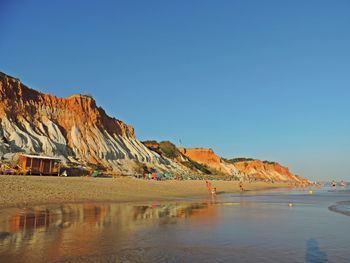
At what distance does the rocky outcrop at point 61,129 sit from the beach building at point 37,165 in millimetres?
4779

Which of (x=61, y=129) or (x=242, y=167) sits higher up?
(x=242, y=167)

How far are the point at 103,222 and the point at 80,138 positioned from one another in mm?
42040

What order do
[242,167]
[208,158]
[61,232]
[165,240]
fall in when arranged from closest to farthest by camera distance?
[165,240] → [61,232] → [208,158] → [242,167]

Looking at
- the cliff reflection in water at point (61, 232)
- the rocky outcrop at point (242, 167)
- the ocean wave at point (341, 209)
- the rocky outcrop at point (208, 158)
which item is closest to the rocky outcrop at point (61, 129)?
the cliff reflection in water at point (61, 232)

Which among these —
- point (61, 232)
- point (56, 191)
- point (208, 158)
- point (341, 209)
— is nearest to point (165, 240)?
point (61, 232)

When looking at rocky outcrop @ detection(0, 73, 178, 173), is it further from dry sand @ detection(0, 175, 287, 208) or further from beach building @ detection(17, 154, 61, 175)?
dry sand @ detection(0, 175, 287, 208)

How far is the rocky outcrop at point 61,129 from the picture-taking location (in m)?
41.8

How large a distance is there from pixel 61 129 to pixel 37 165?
1978 centimetres

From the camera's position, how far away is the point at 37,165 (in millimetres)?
32938

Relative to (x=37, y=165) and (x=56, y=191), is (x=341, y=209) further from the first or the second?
(x=37, y=165)

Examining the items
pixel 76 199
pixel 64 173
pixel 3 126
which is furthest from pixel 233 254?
pixel 3 126

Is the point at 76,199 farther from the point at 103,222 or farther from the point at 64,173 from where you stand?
the point at 64,173

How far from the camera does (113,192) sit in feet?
81.9

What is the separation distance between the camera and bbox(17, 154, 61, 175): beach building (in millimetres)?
32062
